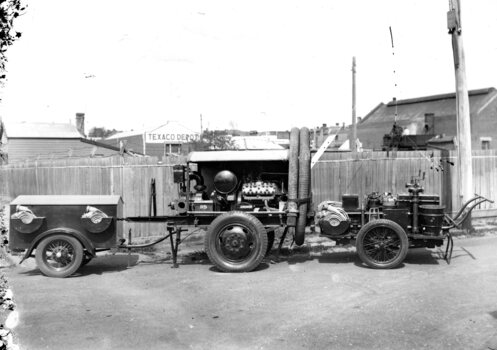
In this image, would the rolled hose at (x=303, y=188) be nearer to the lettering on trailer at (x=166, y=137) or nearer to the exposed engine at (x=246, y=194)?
the exposed engine at (x=246, y=194)

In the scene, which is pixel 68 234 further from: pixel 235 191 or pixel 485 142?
pixel 485 142

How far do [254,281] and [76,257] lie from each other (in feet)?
10.0

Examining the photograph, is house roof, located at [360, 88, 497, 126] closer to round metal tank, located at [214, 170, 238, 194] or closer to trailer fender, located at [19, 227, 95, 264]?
round metal tank, located at [214, 170, 238, 194]

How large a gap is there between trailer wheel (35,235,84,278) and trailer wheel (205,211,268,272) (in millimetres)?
2208

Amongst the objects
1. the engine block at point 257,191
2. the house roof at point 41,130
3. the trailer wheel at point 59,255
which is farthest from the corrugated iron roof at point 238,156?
the house roof at point 41,130

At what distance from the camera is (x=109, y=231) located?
826 cm

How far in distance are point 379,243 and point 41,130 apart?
34.9m

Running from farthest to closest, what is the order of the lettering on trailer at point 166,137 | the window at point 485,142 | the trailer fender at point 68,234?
the lettering on trailer at point 166,137 < the window at point 485,142 < the trailer fender at point 68,234

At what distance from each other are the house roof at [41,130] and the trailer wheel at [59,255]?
3069cm

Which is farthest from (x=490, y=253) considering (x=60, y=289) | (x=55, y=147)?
(x=55, y=147)

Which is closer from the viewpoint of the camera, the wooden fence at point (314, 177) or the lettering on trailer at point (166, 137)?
the wooden fence at point (314, 177)

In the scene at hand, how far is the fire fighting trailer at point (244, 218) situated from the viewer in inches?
318

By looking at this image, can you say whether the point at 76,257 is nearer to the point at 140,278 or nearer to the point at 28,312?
the point at 140,278

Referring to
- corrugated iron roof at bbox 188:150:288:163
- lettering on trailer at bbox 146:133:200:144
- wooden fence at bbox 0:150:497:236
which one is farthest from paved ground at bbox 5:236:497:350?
lettering on trailer at bbox 146:133:200:144
